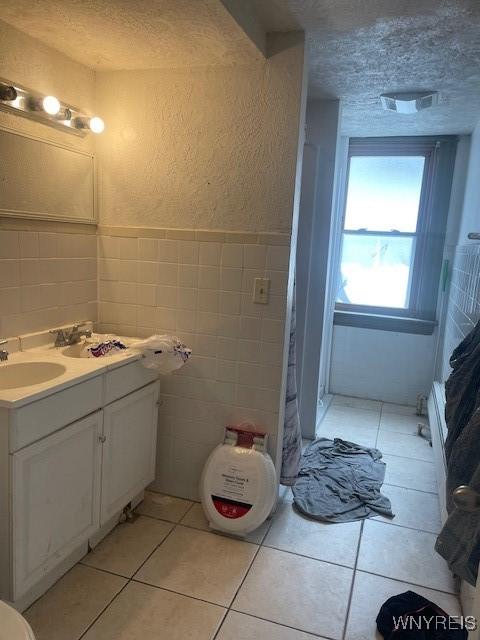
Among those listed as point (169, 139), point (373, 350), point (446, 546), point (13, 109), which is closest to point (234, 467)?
point (446, 546)

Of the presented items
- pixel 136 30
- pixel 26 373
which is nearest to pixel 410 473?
pixel 26 373

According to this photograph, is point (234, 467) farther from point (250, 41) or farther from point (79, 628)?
point (250, 41)

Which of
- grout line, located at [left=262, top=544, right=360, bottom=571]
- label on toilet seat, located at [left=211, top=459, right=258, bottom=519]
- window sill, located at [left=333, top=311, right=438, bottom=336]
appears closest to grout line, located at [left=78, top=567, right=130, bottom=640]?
label on toilet seat, located at [left=211, top=459, right=258, bottom=519]

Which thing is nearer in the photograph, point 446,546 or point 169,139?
point 446,546

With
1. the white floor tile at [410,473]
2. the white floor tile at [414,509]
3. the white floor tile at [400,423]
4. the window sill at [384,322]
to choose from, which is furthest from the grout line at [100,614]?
the window sill at [384,322]

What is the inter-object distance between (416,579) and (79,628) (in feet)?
4.44

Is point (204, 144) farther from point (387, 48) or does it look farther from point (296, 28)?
point (387, 48)

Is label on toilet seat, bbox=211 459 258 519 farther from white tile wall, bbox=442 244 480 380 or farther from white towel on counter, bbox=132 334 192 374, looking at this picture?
white tile wall, bbox=442 244 480 380

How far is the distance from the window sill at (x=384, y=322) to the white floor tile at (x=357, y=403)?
0.65 meters

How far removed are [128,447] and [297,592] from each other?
0.93 m

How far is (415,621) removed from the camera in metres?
1.66

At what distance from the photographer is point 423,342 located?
3916 millimetres

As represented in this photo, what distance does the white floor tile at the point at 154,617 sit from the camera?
162 centimetres

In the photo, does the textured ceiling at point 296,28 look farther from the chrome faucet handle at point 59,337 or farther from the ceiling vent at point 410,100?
the chrome faucet handle at point 59,337
